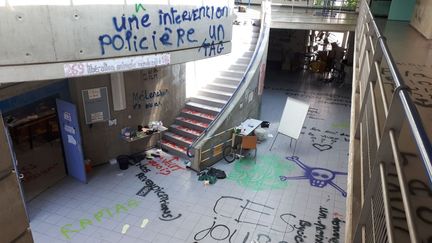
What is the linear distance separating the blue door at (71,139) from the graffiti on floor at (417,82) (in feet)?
24.0

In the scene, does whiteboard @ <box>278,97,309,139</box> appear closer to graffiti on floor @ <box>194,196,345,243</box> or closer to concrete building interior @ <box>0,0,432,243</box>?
concrete building interior @ <box>0,0,432,243</box>

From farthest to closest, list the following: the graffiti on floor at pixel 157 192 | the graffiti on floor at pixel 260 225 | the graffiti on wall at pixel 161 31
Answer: the graffiti on floor at pixel 157 192, the graffiti on floor at pixel 260 225, the graffiti on wall at pixel 161 31

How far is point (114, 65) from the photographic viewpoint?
6801 millimetres

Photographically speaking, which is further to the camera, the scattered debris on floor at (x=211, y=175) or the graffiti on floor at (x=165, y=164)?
the graffiti on floor at (x=165, y=164)

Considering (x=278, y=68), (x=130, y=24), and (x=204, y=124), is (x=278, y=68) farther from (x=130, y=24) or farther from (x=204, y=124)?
(x=130, y=24)

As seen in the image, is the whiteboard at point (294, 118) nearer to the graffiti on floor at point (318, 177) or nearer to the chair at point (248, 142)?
the graffiti on floor at point (318, 177)

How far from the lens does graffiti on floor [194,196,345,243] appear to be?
7.82 meters

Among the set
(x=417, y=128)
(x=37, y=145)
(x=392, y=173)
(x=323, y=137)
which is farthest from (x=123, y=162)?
(x=417, y=128)

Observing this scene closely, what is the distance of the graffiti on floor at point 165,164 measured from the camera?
10547mm

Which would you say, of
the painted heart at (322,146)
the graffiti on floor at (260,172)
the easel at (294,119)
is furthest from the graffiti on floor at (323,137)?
the graffiti on floor at (260,172)

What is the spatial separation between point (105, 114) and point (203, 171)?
3.44 meters

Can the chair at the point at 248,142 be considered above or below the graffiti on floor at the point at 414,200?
below

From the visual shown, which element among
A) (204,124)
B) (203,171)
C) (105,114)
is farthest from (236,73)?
(105,114)

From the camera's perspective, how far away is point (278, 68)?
23.0 metres
